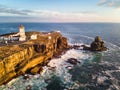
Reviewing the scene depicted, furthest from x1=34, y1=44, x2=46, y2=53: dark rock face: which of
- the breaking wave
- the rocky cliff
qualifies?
the breaking wave

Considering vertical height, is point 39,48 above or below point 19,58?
above

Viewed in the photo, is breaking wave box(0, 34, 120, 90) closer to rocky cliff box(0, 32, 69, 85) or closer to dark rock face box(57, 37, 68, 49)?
rocky cliff box(0, 32, 69, 85)

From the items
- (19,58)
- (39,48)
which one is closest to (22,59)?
(19,58)

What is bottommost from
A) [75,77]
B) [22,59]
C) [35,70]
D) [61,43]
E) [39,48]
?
[75,77]

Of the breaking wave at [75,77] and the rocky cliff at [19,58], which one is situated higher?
the rocky cliff at [19,58]

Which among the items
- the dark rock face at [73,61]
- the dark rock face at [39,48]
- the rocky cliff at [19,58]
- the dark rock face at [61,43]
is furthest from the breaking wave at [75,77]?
the dark rock face at [61,43]

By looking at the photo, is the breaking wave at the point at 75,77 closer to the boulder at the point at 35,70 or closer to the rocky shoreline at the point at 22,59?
the boulder at the point at 35,70

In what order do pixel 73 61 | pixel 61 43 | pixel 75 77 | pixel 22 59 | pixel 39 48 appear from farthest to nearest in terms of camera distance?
pixel 61 43 < pixel 73 61 < pixel 39 48 < pixel 22 59 < pixel 75 77

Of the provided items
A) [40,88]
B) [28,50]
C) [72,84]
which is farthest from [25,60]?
[72,84]

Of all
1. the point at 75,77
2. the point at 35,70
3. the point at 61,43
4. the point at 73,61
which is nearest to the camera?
the point at 75,77

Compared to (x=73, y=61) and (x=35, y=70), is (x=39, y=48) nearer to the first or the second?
(x=35, y=70)

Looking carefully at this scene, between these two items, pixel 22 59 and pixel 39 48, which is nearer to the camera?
pixel 22 59
